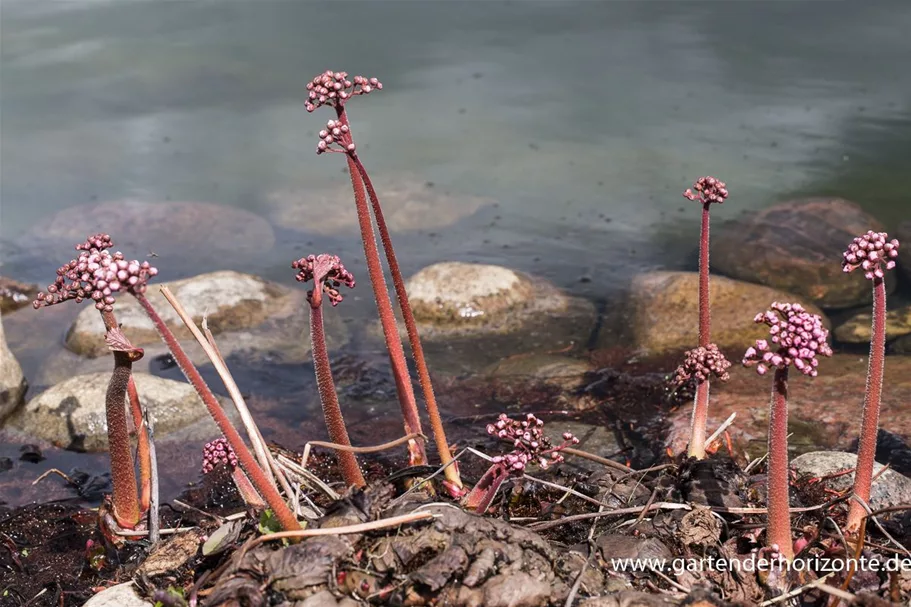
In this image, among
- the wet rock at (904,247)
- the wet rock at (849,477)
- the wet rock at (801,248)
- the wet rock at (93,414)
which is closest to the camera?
the wet rock at (849,477)

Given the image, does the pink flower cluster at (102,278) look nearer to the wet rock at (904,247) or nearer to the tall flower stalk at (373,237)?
the tall flower stalk at (373,237)

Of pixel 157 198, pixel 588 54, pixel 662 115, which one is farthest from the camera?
pixel 588 54

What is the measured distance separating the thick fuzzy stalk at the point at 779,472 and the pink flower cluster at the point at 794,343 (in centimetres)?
10

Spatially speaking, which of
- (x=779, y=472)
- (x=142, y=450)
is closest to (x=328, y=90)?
(x=142, y=450)

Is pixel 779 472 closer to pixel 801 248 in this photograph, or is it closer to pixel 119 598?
pixel 119 598

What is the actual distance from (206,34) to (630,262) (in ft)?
35.2

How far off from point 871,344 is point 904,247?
6.92 metres

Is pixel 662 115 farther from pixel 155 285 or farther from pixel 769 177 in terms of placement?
pixel 155 285

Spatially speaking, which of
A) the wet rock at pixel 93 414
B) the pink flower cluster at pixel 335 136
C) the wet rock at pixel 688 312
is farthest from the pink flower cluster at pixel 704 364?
the wet rock at pixel 93 414

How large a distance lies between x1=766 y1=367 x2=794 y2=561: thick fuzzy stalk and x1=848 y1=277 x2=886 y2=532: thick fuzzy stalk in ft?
1.43

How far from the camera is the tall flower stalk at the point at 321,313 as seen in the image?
376 cm

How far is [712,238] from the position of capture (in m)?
10.5

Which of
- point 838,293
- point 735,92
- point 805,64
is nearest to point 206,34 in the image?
point 735,92

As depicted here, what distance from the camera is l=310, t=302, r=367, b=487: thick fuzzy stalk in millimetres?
3830
